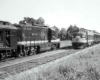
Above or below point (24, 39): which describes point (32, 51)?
below

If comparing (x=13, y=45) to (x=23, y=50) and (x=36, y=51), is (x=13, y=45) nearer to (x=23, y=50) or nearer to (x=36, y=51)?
(x=23, y=50)

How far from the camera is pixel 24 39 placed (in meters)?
15.6

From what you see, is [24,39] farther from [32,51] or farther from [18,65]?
[18,65]

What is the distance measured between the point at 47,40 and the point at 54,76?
13.8 metres

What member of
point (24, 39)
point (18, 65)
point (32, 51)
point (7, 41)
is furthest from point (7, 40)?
point (32, 51)

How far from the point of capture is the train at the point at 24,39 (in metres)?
12.5

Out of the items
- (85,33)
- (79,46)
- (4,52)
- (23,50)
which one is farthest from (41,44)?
(85,33)

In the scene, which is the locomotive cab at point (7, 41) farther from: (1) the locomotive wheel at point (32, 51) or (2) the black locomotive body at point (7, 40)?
(1) the locomotive wheel at point (32, 51)

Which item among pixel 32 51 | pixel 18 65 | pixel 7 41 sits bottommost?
pixel 18 65

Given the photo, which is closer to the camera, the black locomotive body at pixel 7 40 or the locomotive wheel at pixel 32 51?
the black locomotive body at pixel 7 40

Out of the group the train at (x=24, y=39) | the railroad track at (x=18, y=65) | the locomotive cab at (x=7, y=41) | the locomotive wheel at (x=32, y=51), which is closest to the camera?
the railroad track at (x=18, y=65)

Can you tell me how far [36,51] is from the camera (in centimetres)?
1808

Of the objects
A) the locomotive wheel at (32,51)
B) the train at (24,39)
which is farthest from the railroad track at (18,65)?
the locomotive wheel at (32,51)

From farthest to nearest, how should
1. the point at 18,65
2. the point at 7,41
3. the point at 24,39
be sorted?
1. the point at 24,39
2. the point at 7,41
3. the point at 18,65
